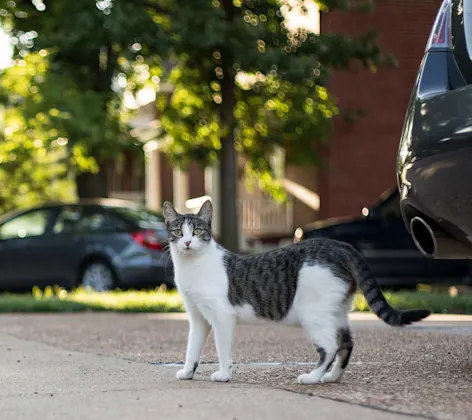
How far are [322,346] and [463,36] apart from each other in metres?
1.86

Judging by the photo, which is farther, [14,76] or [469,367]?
[14,76]

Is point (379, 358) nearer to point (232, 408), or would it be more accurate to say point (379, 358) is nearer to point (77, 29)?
point (232, 408)

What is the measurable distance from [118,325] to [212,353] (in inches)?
119

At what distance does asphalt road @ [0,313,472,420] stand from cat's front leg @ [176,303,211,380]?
10 cm

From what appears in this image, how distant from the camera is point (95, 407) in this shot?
18.5ft

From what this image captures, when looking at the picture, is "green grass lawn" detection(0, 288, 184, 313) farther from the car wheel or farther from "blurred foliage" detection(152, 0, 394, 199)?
"blurred foliage" detection(152, 0, 394, 199)

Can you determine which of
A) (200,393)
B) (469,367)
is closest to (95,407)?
(200,393)

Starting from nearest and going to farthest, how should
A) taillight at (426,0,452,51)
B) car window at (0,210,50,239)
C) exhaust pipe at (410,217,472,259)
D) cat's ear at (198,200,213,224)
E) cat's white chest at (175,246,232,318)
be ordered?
exhaust pipe at (410,217,472,259), taillight at (426,0,452,51), cat's white chest at (175,246,232,318), cat's ear at (198,200,213,224), car window at (0,210,50,239)

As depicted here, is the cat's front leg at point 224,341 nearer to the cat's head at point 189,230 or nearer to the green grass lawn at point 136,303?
the cat's head at point 189,230

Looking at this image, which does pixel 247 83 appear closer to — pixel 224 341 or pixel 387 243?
pixel 387 243

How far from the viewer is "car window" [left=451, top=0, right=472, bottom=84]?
20.7 feet

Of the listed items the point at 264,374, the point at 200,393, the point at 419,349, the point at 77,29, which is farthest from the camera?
the point at 77,29

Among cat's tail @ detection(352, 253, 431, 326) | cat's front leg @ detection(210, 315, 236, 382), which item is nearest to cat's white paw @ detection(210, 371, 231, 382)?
cat's front leg @ detection(210, 315, 236, 382)

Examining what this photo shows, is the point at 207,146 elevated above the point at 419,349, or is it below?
above
